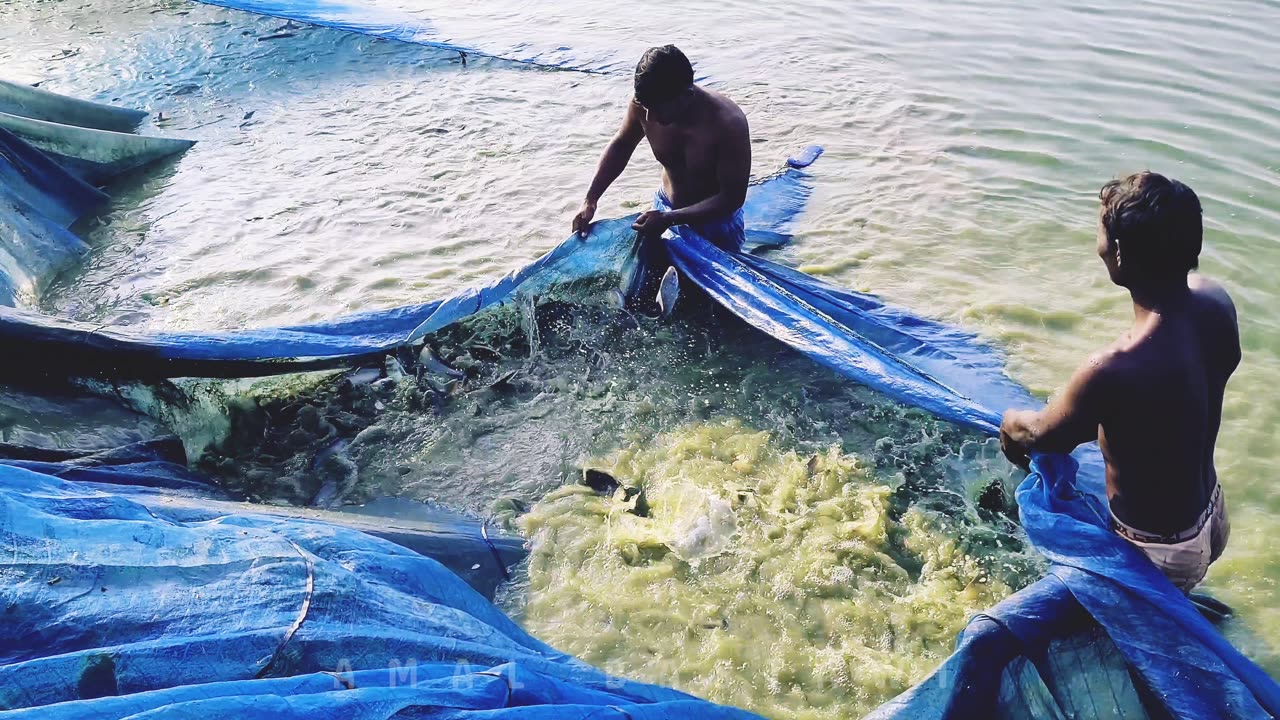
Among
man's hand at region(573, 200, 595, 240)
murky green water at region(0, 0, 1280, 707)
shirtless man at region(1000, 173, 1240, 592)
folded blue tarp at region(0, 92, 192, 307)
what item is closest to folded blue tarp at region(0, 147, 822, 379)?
man's hand at region(573, 200, 595, 240)

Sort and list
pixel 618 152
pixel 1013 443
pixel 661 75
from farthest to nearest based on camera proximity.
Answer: pixel 618 152
pixel 661 75
pixel 1013 443

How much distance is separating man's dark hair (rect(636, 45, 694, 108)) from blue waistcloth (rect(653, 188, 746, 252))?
58 centimetres

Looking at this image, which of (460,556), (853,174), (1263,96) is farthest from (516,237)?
(1263,96)

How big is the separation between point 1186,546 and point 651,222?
255 centimetres

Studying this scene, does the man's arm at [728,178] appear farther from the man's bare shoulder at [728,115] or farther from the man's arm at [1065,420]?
the man's arm at [1065,420]

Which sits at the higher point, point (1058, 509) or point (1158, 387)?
point (1158, 387)

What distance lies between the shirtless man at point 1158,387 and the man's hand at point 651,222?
2.11 metres

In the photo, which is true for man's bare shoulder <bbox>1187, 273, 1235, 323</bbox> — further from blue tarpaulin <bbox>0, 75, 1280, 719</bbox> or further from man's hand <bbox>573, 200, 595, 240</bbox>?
man's hand <bbox>573, 200, 595, 240</bbox>

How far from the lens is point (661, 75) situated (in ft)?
12.8

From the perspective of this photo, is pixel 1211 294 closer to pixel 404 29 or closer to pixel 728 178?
pixel 728 178

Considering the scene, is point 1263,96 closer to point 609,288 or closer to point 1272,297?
point 1272,297

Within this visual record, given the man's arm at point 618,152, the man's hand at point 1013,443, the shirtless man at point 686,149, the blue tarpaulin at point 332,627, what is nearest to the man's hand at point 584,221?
the shirtless man at point 686,149

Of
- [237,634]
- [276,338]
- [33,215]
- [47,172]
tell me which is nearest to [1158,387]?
[237,634]

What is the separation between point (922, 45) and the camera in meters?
8.27
